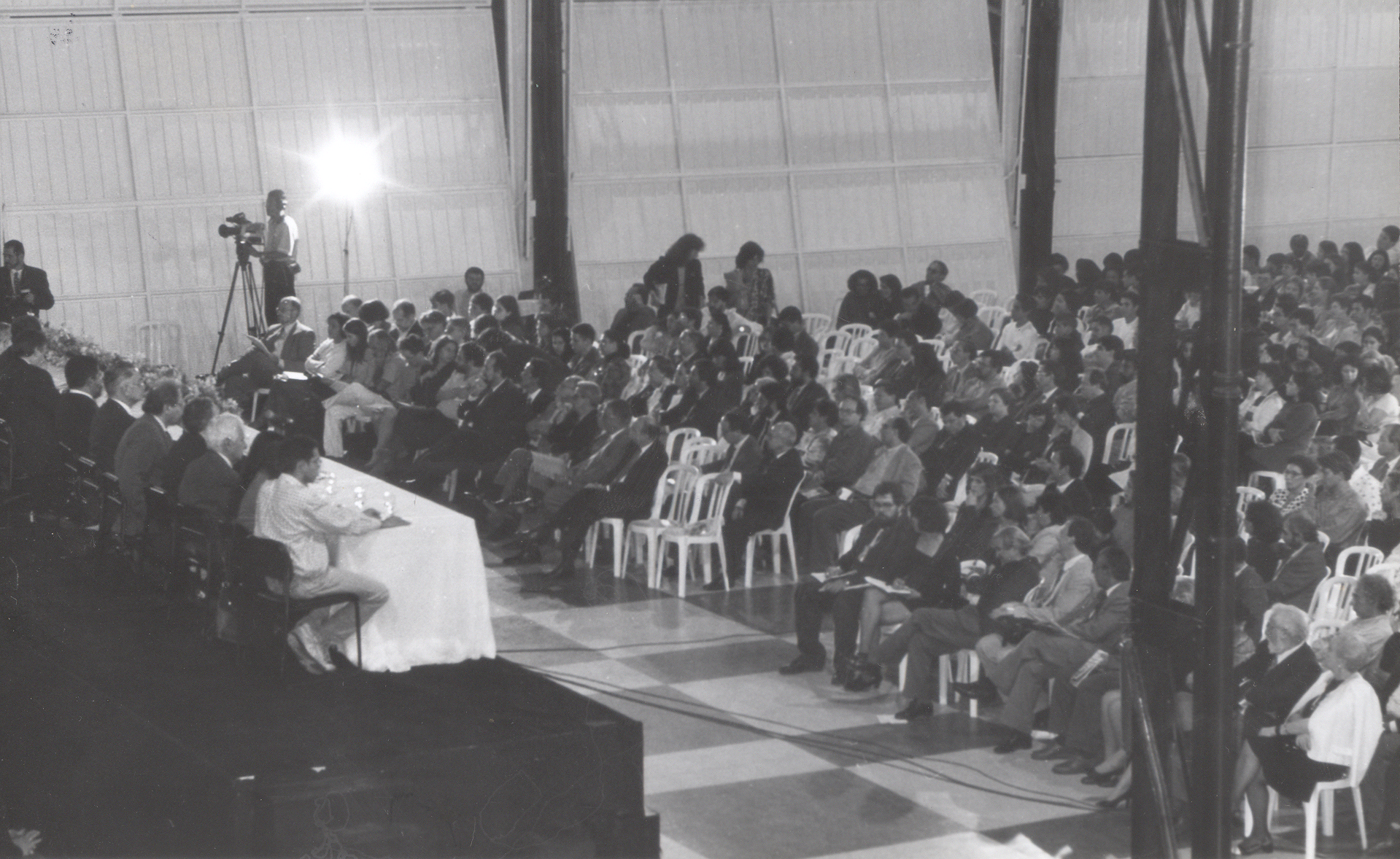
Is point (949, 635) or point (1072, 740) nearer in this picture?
point (1072, 740)

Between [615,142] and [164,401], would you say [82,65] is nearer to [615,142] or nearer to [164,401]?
[615,142]

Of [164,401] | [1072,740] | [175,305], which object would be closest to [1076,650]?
[1072,740]

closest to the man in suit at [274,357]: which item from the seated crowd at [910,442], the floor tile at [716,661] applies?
the seated crowd at [910,442]

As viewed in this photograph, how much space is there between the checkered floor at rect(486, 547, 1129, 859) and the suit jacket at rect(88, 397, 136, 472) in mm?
2275

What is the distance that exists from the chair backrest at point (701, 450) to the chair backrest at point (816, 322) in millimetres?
5100

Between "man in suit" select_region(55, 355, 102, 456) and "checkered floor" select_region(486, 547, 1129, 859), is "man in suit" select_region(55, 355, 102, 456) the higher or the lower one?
the higher one

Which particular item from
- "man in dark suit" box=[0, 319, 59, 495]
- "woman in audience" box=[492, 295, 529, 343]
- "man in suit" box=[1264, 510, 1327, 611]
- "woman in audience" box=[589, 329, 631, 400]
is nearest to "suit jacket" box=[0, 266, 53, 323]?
"woman in audience" box=[492, 295, 529, 343]

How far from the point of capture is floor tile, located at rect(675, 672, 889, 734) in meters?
7.82

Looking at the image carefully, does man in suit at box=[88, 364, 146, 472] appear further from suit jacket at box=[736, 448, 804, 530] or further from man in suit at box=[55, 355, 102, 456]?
suit jacket at box=[736, 448, 804, 530]

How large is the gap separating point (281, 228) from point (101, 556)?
6754 millimetres

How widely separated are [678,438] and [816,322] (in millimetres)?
4912

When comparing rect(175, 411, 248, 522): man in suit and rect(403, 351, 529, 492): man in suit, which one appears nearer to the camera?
rect(175, 411, 248, 522): man in suit

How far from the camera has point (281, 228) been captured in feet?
50.6

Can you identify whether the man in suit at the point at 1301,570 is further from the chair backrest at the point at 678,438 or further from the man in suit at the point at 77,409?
the man in suit at the point at 77,409
